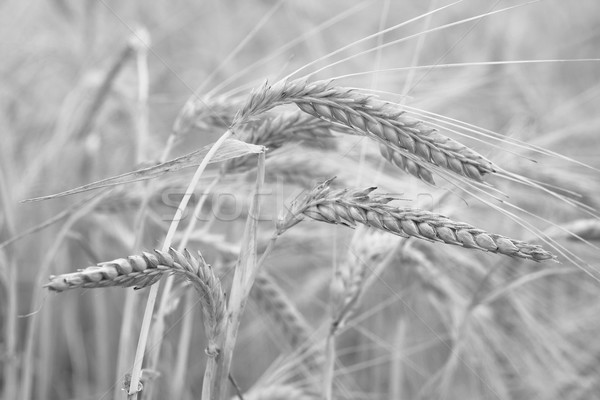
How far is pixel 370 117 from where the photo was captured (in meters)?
0.74

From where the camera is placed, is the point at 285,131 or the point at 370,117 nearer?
the point at 370,117

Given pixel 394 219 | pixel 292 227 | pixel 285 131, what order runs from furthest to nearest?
pixel 292 227 < pixel 285 131 < pixel 394 219

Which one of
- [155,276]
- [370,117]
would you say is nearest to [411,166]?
[370,117]

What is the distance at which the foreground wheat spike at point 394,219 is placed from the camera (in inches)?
25.5

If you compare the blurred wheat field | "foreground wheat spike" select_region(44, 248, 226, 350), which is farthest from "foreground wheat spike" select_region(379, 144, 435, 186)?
"foreground wheat spike" select_region(44, 248, 226, 350)

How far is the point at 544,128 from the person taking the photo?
200cm

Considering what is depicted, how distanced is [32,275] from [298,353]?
1.06 metres

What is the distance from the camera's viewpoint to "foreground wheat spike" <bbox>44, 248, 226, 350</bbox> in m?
0.61

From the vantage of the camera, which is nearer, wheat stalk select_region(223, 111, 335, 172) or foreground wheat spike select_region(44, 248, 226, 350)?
foreground wheat spike select_region(44, 248, 226, 350)

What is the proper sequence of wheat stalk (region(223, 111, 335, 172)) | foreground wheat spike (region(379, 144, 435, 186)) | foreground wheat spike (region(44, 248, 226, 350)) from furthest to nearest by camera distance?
wheat stalk (region(223, 111, 335, 172)) → foreground wheat spike (region(379, 144, 435, 186)) → foreground wheat spike (region(44, 248, 226, 350))

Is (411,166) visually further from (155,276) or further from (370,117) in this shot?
(155,276)

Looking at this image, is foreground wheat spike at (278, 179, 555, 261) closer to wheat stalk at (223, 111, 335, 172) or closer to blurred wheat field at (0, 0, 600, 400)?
blurred wheat field at (0, 0, 600, 400)

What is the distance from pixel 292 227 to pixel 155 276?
0.42 meters

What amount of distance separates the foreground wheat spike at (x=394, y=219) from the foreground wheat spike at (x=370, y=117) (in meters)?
0.07
